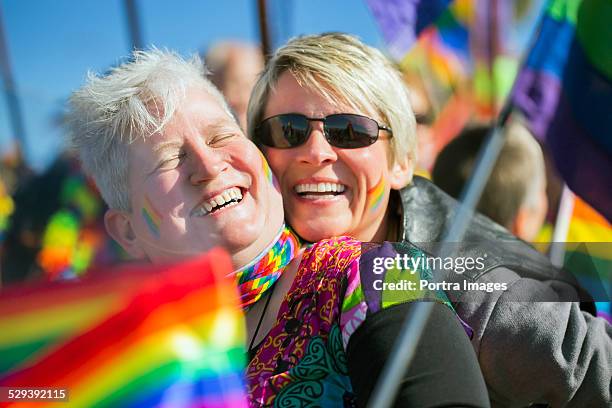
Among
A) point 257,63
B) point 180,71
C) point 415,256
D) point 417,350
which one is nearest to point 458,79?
point 257,63

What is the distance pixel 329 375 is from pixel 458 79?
1.98m

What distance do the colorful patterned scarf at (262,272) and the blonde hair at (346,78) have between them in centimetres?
42

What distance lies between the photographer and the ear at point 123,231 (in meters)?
1.57

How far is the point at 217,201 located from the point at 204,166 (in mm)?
76

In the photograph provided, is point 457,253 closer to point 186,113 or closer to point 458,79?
point 186,113

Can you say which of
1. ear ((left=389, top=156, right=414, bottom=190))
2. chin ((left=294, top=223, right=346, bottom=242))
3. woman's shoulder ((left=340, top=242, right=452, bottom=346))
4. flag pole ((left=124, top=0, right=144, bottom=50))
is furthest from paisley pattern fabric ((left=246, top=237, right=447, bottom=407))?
flag pole ((left=124, top=0, right=144, bottom=50))

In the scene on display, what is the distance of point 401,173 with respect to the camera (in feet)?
6.43

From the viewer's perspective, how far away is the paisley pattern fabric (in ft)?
4.06

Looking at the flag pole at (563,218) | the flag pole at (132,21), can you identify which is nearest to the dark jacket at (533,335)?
the flag pole at (563,218)

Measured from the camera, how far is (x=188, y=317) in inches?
49.0

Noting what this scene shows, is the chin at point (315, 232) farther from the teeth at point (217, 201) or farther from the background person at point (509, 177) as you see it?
the background person at point (509, 177)

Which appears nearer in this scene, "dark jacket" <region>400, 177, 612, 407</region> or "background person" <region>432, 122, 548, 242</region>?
"dark jacket" <region>400, 177, 612, 407</region>

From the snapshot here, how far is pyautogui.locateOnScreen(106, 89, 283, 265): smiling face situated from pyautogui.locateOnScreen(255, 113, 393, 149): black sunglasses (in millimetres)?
227

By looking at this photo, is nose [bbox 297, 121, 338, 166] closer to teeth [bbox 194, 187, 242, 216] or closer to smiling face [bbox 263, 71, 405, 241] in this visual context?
smiling face [bbox 263, 71, 405, 241]
